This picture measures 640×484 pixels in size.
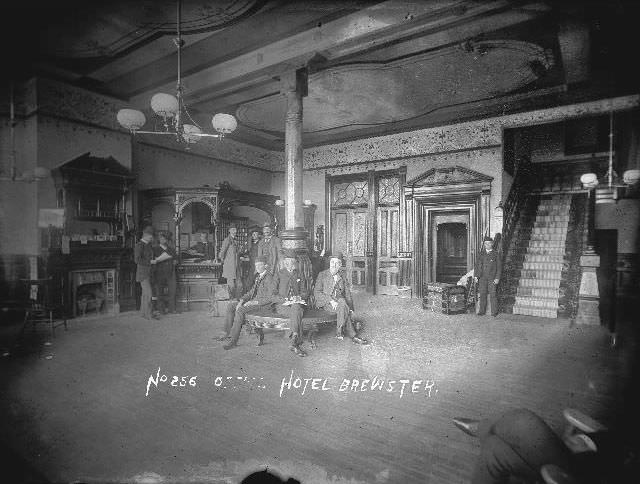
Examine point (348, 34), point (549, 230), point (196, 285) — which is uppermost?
point (348, 34)

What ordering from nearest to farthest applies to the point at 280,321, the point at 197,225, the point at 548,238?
the point at 280,321, the point at 548,238, the point at 197,225

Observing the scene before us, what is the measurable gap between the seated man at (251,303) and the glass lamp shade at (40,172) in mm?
4471

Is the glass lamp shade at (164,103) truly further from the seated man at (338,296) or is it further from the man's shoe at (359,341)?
the man's shoe at (359,341)

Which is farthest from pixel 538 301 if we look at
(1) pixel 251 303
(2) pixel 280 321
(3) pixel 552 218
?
(1) pixel 251 303

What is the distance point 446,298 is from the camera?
819 centimetres

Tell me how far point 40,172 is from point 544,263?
1084 cm

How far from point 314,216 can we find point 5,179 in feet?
26.7

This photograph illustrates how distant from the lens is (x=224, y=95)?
320 inches

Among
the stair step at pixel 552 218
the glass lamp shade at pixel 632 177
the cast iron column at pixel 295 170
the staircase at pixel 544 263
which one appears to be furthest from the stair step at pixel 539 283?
the cast iron column at pixel 295 170

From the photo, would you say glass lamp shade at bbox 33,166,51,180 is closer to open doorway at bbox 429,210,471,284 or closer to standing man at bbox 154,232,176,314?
standing man at bbox 154,232,176,314

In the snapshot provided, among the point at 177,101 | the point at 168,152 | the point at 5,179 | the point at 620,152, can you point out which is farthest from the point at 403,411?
the point at 620,152

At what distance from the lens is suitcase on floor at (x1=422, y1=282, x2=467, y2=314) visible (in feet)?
26.8

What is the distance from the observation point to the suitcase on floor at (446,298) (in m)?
8.16

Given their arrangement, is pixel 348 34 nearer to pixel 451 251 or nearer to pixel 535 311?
pixel 535 311
